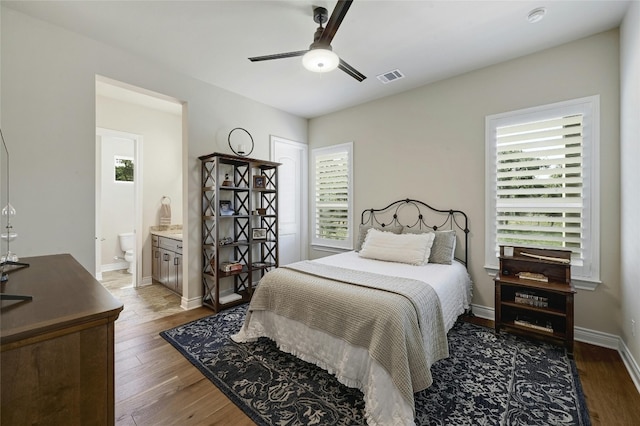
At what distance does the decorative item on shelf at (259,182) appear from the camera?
13.4 ft

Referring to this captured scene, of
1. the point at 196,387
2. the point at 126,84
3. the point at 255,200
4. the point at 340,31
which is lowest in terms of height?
the point at 196,387

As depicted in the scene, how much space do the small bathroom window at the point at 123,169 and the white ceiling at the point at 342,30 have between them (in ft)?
10.9

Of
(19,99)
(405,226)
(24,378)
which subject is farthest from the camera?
(405,226)

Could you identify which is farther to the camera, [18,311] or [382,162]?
[382,162]

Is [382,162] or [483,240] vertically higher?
[382,162]

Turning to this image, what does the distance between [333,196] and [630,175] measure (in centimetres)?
338

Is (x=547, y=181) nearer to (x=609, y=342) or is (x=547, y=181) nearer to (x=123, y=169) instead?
(x=609, y=342)

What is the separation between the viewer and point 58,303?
3.07 ft

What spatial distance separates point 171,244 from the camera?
4.10m

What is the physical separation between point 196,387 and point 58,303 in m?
1.46

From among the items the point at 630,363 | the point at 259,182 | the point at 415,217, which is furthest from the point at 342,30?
the point at 630,363

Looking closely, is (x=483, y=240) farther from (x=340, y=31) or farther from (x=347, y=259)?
(x=340, y=31)

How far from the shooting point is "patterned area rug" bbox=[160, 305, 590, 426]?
1.74m

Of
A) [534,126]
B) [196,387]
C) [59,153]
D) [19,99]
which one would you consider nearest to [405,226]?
[534,126]
